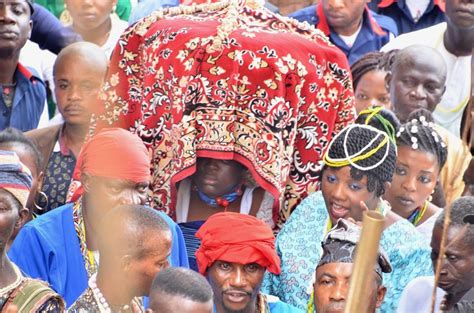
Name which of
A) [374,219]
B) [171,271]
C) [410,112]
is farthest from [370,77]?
[374,219]

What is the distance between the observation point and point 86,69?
17.9ft

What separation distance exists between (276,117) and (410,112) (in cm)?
106

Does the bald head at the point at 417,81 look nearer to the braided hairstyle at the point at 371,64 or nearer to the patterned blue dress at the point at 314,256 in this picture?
the braided hairstyle at the point at 371,64

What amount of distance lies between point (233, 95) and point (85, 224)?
921 mm

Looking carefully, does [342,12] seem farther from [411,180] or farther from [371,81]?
[411,180]

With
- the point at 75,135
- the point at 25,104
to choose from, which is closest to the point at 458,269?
the point at 75,135

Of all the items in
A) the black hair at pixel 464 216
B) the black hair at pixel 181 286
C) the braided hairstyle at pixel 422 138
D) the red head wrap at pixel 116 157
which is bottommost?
the braided hairstyle at pixel 422 138

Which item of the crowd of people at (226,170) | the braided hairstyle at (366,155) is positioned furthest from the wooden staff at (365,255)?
the braided hairstyle at (366,155)

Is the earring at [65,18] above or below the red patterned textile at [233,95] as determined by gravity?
below

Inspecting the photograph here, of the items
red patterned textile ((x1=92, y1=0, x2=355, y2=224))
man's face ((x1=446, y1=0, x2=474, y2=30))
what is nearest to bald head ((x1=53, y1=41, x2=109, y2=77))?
red patterned textile ((x1=92, y1=0, x2=355, y2=224))

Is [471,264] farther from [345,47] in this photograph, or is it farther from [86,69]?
[345,47]

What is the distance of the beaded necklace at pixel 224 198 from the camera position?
183 inches

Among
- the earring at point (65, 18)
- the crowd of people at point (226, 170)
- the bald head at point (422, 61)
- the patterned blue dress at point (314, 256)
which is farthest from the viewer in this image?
the earring at point (65, 18)

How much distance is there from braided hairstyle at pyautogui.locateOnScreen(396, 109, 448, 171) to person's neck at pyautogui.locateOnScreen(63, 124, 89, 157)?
1527 mm
